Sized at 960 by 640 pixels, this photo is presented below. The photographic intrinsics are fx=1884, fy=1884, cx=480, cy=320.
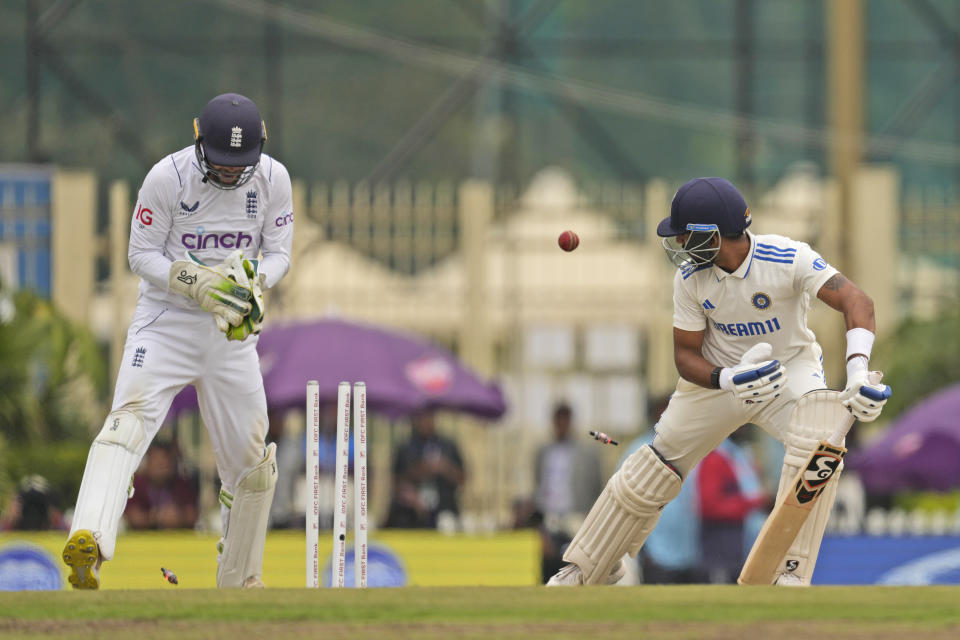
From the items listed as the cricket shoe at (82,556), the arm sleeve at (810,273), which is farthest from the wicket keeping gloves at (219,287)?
the arm sleeve at (810,273)

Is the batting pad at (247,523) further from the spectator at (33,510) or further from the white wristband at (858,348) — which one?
the spectator at (33,510)

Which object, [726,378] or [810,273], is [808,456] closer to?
[726,378]

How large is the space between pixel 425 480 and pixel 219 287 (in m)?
6.51

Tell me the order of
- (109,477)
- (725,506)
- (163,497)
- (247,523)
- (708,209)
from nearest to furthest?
(109,477) → (708,209) → (247,523) → (725,506) → (163,497)

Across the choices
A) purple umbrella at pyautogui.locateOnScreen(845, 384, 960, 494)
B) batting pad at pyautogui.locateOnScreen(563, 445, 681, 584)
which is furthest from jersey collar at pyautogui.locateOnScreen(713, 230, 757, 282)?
purple umbrella at pyautogui.locateOnScreen(845, 384, 960, 494)

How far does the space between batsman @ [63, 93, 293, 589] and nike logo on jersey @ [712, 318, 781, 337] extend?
2.02m

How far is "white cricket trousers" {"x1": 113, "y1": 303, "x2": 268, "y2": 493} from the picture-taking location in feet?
27.1

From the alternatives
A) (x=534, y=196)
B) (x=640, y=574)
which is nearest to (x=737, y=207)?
(x=640, y=574)

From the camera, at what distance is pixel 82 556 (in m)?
7.71

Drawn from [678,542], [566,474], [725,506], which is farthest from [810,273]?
[566,474]

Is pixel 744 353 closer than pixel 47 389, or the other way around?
pixel 744 353

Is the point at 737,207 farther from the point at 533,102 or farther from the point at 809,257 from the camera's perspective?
the point at 533,102

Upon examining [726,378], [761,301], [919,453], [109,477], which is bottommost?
[919,453]

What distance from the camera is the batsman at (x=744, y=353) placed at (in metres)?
8.15
